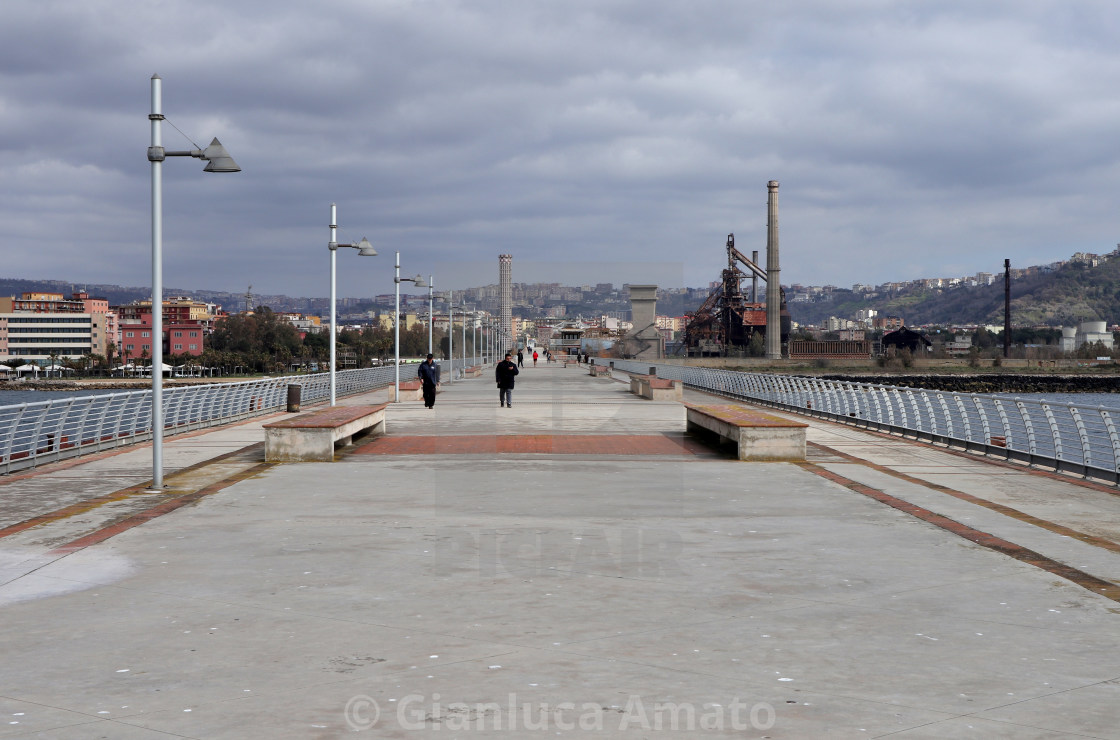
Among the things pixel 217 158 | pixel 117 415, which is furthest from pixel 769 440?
pixel 117 415

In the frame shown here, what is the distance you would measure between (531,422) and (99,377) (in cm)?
17910

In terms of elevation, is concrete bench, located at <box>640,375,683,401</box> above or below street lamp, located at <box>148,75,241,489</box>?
below

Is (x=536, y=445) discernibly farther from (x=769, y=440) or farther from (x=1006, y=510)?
(x=1006, y=510)

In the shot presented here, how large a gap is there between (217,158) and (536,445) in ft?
27.8

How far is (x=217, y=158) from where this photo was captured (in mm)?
13742

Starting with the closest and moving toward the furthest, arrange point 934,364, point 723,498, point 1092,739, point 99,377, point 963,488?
point 1092,739, point 723,498, point 963,488, point 934,364, point 99,377

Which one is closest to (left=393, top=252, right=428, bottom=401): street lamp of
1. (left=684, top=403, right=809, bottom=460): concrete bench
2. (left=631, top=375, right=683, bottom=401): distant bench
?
(left=631, top=375, right=683, bottom=401): distant bench

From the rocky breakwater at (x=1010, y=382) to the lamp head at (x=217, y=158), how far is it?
9852 centimetres

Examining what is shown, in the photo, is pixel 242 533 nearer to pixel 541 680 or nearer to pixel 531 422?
pixel 541 680

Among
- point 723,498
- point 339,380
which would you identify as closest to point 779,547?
point 723,498

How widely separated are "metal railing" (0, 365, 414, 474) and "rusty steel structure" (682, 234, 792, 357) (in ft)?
383

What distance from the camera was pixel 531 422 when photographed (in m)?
25.9

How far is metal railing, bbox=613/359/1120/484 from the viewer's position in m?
16.5

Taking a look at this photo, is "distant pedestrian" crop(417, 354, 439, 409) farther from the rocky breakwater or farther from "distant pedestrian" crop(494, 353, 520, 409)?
the rocky breakwater
